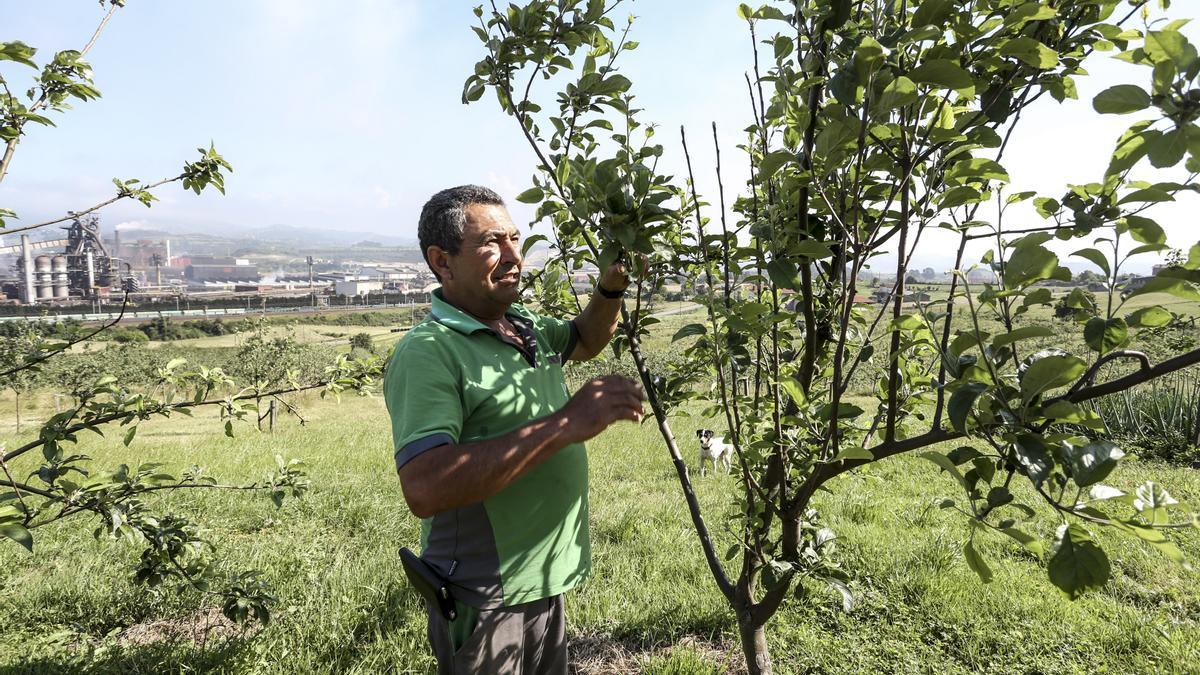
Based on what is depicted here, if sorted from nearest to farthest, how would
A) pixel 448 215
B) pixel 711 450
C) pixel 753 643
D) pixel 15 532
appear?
pixel 15 532 < pixel 448 215 < pixel 753 643 < pixel 711 450

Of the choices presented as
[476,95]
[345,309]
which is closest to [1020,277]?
[476,95]

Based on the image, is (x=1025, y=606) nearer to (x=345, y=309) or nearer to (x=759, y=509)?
(x=759, y=509)

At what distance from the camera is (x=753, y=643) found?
2.18 metres

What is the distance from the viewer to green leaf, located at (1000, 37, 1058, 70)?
1060 mm

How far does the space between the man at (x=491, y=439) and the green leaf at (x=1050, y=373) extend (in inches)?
31.6

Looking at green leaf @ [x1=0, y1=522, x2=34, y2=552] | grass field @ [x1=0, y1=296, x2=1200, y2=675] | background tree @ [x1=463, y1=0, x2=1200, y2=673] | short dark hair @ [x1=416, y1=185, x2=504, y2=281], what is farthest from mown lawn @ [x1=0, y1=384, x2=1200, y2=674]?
short dark hair @ [x1=416, y1=185, x2=504, y2=281]

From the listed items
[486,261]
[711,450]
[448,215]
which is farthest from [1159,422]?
[448,215]

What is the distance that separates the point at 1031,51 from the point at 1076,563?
90 cm

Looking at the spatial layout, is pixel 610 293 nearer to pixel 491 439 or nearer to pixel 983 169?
pixel 491 439

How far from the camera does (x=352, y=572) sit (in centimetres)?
377

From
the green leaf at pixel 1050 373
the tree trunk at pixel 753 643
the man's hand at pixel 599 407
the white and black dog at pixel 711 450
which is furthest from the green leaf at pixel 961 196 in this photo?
the white and black dog at pixel 711 450

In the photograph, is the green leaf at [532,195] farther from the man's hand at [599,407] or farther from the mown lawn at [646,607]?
the mown lawn at [646,607]

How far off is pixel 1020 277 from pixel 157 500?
6.68 meters

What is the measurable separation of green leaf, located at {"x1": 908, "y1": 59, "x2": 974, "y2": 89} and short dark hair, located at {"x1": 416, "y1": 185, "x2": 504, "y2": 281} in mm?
1373
